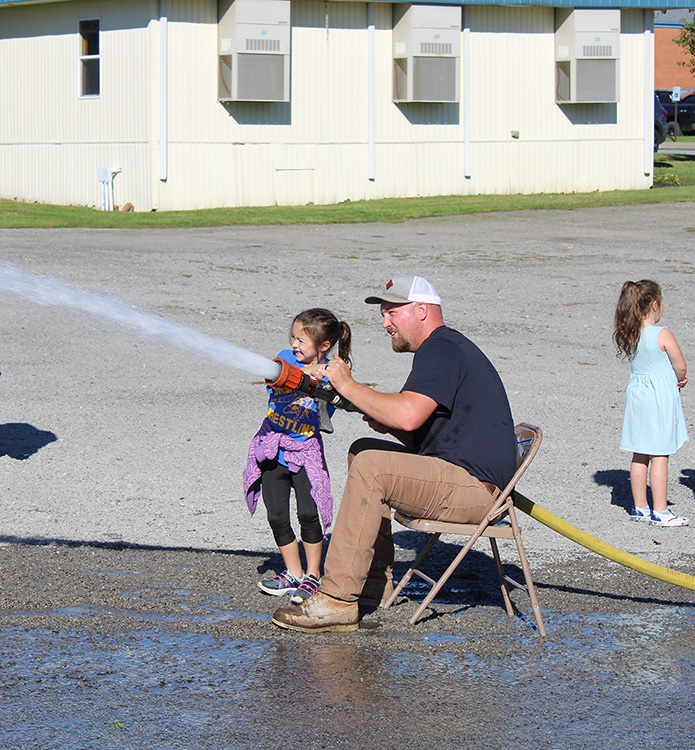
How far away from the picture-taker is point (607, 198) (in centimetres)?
2553

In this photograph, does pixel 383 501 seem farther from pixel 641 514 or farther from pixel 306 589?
pixel 641 514

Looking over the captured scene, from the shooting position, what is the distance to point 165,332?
35.0 feet

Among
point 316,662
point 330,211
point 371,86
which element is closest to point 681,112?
point 371,86

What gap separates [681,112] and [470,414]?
51.7 metres

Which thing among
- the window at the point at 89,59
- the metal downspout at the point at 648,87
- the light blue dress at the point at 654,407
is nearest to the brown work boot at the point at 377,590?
the light blue dress at the point at 654,407

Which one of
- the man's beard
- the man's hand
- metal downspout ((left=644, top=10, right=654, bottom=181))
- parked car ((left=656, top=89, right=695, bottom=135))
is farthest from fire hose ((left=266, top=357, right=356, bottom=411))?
parked car ((left=656, top=89, right=695, bottom=135))

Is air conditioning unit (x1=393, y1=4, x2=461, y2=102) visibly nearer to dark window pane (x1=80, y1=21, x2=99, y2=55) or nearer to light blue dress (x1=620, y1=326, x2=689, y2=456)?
dark window pane (x1=80, y1=21, x2=99, y2=55)

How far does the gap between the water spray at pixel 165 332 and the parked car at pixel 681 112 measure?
42.6 m

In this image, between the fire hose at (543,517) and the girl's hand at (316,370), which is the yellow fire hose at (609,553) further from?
the girl's hand at (316,370)

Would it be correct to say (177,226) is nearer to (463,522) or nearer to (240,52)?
(240,52)

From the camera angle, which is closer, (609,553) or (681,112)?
(609,553)

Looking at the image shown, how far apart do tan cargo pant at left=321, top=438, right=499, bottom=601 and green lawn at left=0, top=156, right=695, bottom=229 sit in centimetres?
1541

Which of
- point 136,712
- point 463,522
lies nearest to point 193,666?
point 136,712

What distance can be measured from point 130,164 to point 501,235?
25.8 feet
